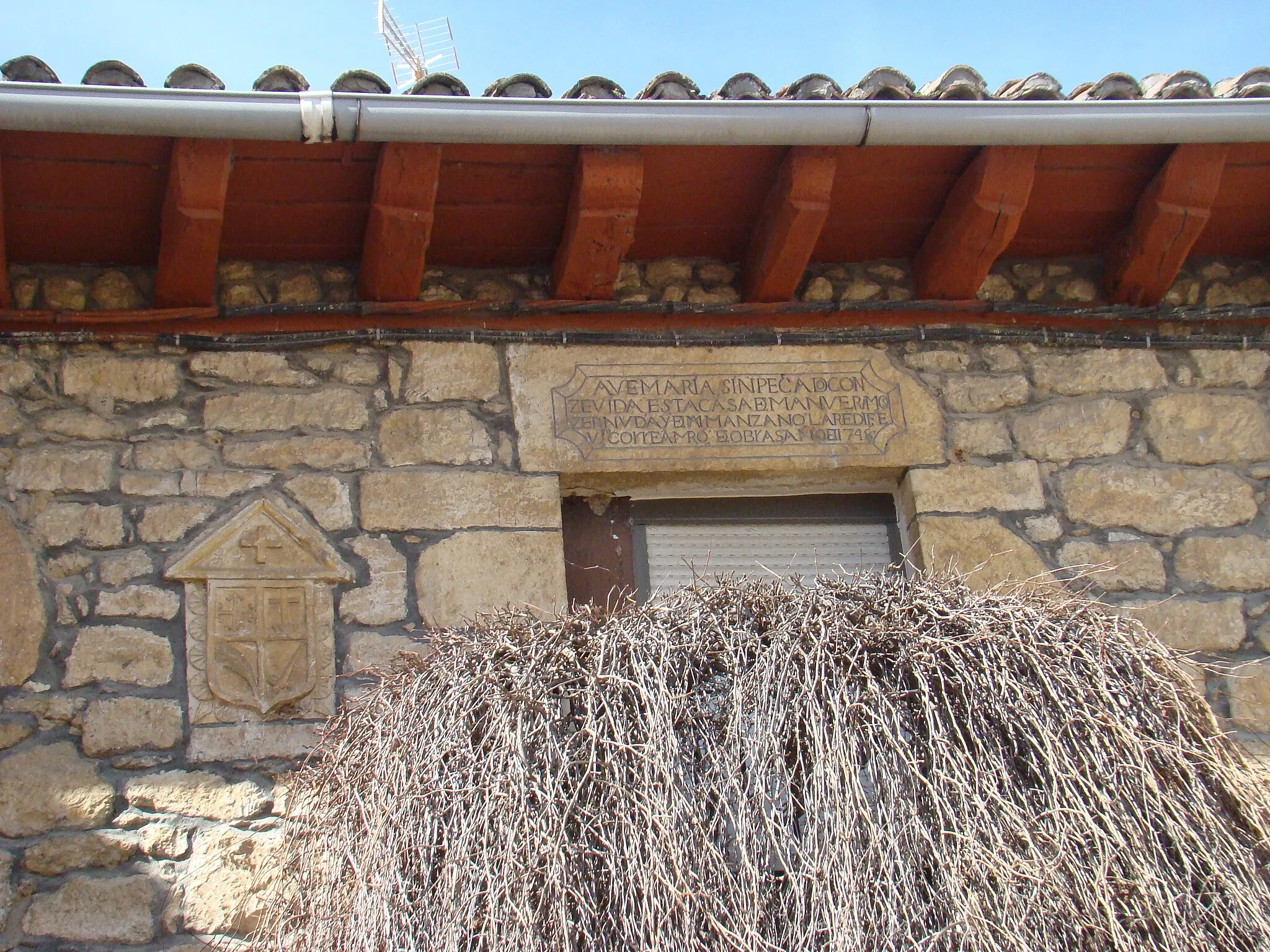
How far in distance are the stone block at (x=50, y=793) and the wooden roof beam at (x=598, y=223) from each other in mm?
1765

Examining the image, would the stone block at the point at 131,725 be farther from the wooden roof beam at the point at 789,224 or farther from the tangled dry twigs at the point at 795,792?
the wooden roof beam at the point at 789,224

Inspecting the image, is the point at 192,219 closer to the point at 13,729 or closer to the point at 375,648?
the point at 375,648

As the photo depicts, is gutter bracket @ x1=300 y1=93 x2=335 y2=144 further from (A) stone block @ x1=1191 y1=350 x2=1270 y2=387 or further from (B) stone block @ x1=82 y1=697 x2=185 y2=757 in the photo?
(A) stone block @ x1=1191 y1=350 x2=1270 y2=387

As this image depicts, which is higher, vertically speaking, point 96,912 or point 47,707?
point 47,707

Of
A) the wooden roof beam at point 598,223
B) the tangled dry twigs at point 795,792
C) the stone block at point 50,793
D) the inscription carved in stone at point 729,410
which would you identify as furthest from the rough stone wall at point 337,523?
the tangled dry twigs at point 795,792

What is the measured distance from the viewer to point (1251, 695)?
3500mm

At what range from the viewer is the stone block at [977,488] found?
3664 millimetres

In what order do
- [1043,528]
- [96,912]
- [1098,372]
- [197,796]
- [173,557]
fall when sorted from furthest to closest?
1. [1098,372]
2. [1043,528]
3. [173,557]
4. [197,796]
5. [96,912]

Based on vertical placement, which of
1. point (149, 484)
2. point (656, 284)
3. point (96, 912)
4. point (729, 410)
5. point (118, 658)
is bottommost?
point (96, 912)

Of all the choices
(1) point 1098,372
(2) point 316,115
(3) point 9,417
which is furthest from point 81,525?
(1) point 1098,372

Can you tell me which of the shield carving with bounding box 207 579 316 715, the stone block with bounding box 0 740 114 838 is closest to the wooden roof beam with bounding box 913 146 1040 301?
the shield carving with bounding box 207 579 316 715

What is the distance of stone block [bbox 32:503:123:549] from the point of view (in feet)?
10.9

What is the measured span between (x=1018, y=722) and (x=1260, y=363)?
199cm

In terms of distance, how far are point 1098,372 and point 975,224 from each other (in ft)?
1.99
